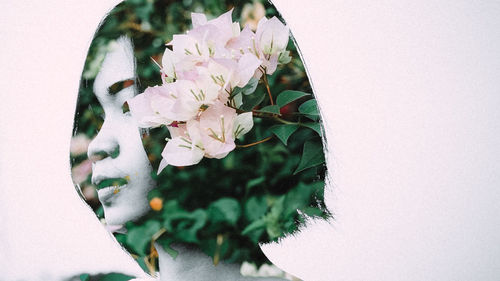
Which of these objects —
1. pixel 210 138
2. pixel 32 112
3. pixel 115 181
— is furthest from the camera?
pixel 32 112

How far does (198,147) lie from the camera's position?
52 centimetres

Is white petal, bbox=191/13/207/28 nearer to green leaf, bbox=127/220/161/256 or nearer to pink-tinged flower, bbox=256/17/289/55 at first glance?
pink-tinged flower, bbox=256/17/289/55

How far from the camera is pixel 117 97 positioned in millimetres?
671

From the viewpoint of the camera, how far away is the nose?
66cm

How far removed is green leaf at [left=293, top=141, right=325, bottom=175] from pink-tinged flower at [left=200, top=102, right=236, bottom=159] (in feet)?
0.45

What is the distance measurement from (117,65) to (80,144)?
0.57 feet

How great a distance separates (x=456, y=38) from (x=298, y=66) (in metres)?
0.27

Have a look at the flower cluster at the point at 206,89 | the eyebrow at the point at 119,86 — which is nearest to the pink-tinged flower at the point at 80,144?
the eyebrow at the point at 119,86

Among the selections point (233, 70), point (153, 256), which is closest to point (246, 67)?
point (233, 70)

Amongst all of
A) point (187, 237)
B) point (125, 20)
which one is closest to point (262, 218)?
point (187, 237)

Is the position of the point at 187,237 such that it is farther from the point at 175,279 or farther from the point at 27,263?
the point at 27,263

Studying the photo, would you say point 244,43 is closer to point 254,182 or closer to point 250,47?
point 250,47

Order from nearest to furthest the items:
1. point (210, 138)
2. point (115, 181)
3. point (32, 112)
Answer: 1. point (210, 138)
2. point (115, 181)
3. point (32, 112)

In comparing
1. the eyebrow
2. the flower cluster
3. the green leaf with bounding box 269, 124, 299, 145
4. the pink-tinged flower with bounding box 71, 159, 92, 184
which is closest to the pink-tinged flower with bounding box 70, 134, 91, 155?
the pink-tinged flower with bounding box 71, 159, 92, 184
